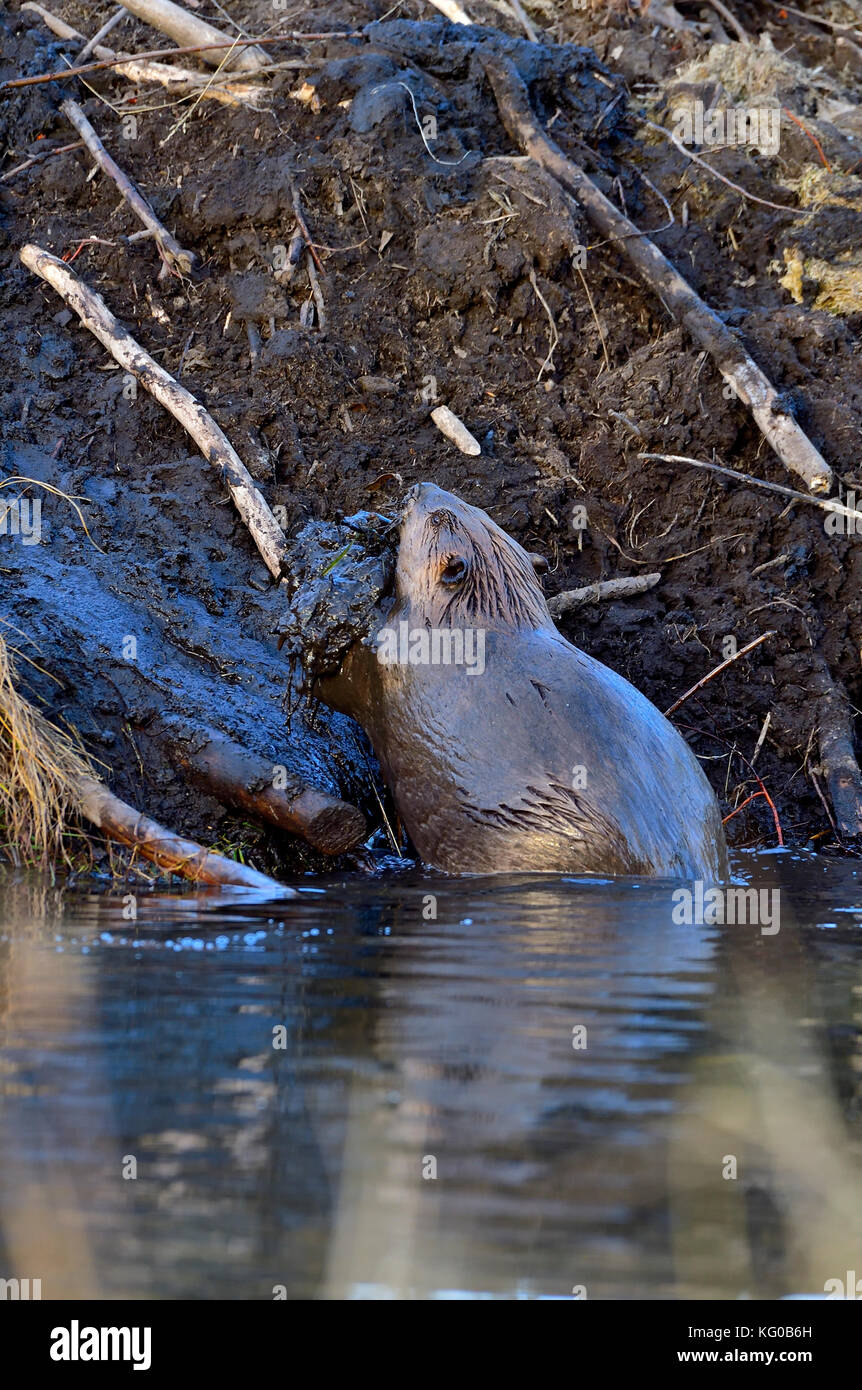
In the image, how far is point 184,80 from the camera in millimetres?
10039

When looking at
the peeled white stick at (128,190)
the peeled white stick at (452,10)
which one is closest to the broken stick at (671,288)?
the peeled white stick at (452,10)

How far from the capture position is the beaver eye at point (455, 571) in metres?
5.77

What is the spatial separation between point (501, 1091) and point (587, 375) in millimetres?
6788

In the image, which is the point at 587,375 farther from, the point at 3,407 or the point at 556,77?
the point at 3,407

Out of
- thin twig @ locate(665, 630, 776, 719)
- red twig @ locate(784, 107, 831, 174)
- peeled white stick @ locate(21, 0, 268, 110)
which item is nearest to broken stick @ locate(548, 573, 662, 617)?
thin twig @ locate(665, 630, 776, 719)

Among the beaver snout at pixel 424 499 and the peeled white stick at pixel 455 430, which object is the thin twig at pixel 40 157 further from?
the beaver snout at pixel 424 499

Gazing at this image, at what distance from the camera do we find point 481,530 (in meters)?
5.91

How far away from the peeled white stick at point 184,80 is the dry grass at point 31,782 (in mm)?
5515

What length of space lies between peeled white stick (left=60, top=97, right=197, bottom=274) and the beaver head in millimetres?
4048

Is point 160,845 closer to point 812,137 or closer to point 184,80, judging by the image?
point 184,80

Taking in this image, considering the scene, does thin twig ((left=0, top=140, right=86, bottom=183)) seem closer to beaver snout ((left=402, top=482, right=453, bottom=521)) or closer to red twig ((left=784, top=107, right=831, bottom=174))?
red twig ((left=784, top=107, right=831, bottom=174))

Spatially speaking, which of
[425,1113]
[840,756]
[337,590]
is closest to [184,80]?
[337,590]

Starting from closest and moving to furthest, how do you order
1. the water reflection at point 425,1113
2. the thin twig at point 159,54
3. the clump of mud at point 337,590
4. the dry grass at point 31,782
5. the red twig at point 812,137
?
the water reflection at point 425,1113, the dry grass at point 31,782, the clump of mud at point 337,590, the thin twig at point 159,54, the red twig at point 812,137
